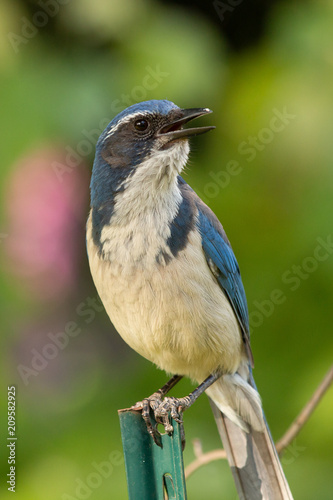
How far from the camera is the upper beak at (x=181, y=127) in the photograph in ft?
11.3

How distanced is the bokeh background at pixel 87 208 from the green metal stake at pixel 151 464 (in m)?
1.11

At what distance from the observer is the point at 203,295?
3.60m

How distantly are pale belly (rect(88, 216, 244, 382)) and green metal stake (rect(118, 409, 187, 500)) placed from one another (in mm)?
726

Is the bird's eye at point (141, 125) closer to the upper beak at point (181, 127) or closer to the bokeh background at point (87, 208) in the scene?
the upper beak at point (181, 127)

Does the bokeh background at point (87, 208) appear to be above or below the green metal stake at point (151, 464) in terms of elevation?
above

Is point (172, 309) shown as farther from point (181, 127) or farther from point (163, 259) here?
point (181, 127)

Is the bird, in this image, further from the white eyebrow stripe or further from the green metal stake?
the green metal stake

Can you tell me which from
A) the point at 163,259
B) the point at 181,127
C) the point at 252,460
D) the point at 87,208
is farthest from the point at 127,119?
the point at 252,460

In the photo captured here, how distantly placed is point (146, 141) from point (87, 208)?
2.76 ft

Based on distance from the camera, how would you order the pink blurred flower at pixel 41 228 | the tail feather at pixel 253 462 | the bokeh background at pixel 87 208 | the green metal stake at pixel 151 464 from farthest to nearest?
the pink blurred flower at pixel 41 228 → the bokeh background at pixel 87 208 → the tail feather at pixel 253 462 → the green metal stake at pixel 151 464

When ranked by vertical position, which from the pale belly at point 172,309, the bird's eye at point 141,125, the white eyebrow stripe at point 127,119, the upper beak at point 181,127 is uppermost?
the white eyebrow stripe at point 127,119

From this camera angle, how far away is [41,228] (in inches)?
161

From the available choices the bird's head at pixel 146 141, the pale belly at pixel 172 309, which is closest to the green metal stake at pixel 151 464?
the pale belly at pixel 172 309

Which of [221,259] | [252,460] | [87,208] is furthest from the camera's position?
[87,208]
